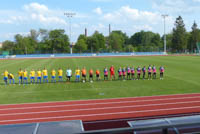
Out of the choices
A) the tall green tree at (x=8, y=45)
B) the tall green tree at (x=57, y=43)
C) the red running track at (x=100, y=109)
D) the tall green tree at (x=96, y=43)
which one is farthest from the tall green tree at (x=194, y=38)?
the red running track at (x=100, y=109)

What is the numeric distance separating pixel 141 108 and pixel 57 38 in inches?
2896

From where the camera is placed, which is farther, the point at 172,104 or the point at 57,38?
the point at 57,38

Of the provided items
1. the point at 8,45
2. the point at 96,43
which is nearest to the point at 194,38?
the point at 96,43

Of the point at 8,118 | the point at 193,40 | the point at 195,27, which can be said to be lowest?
the point at 8,118

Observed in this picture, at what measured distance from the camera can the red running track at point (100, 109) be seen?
949cm

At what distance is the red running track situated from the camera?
31.1 feet

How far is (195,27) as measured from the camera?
86125mm

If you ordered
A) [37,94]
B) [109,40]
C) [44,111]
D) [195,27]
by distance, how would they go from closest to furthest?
[44,111] < [37,94] < [195,27] < [109,40]

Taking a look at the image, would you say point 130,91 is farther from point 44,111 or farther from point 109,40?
point 109,40

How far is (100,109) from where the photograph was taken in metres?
10.5

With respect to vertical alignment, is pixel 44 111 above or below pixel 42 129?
below

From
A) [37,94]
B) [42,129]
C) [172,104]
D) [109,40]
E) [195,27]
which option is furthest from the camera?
[109,40]

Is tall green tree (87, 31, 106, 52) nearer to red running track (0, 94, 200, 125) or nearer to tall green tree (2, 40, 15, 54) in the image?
tall green tree (2, 40, 15, 54)

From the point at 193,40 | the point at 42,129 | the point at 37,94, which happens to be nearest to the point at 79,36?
the point at 193,40
